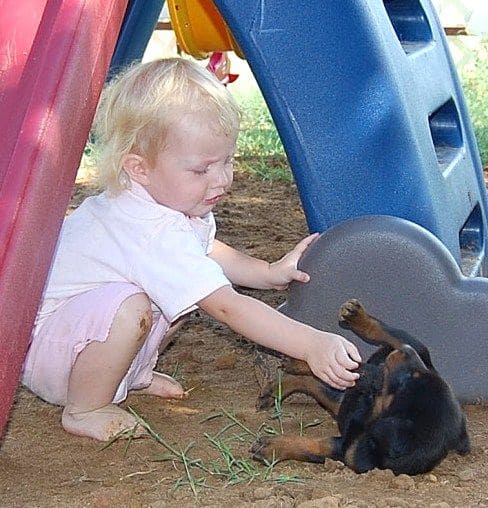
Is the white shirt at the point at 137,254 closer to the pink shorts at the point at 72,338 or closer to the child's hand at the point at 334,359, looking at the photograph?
the pink shorts at the point at 72,338

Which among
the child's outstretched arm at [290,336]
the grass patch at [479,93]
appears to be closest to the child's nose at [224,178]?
the child's outstretched arm at [290,336]

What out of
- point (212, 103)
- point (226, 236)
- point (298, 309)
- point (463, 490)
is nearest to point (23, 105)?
point (212, 103)

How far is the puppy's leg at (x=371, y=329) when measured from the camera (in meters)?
2.48

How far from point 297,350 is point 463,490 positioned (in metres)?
0.45

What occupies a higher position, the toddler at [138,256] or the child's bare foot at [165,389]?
the toddler at [138,256]

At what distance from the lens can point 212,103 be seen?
8.42ft

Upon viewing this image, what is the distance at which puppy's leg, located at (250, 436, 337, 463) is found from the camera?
240cm

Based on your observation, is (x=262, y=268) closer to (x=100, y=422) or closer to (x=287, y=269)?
(x=287, y=269)

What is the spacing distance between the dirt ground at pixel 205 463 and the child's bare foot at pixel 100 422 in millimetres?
25

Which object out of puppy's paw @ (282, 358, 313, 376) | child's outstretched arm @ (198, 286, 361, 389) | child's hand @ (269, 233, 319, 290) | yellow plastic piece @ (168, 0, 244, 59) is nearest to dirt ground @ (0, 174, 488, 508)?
puppy's paw @ (282, 358, 313, 376)

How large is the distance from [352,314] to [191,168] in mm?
488

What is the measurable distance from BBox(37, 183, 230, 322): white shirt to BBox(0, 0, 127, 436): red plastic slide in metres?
0.41

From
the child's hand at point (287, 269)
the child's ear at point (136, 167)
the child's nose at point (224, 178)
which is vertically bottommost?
the child's hand at point (287, 269)

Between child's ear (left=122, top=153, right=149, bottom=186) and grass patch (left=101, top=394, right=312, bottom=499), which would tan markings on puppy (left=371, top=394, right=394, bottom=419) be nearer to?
grass patch (left=101, top=394, right=312, bottom=499)
